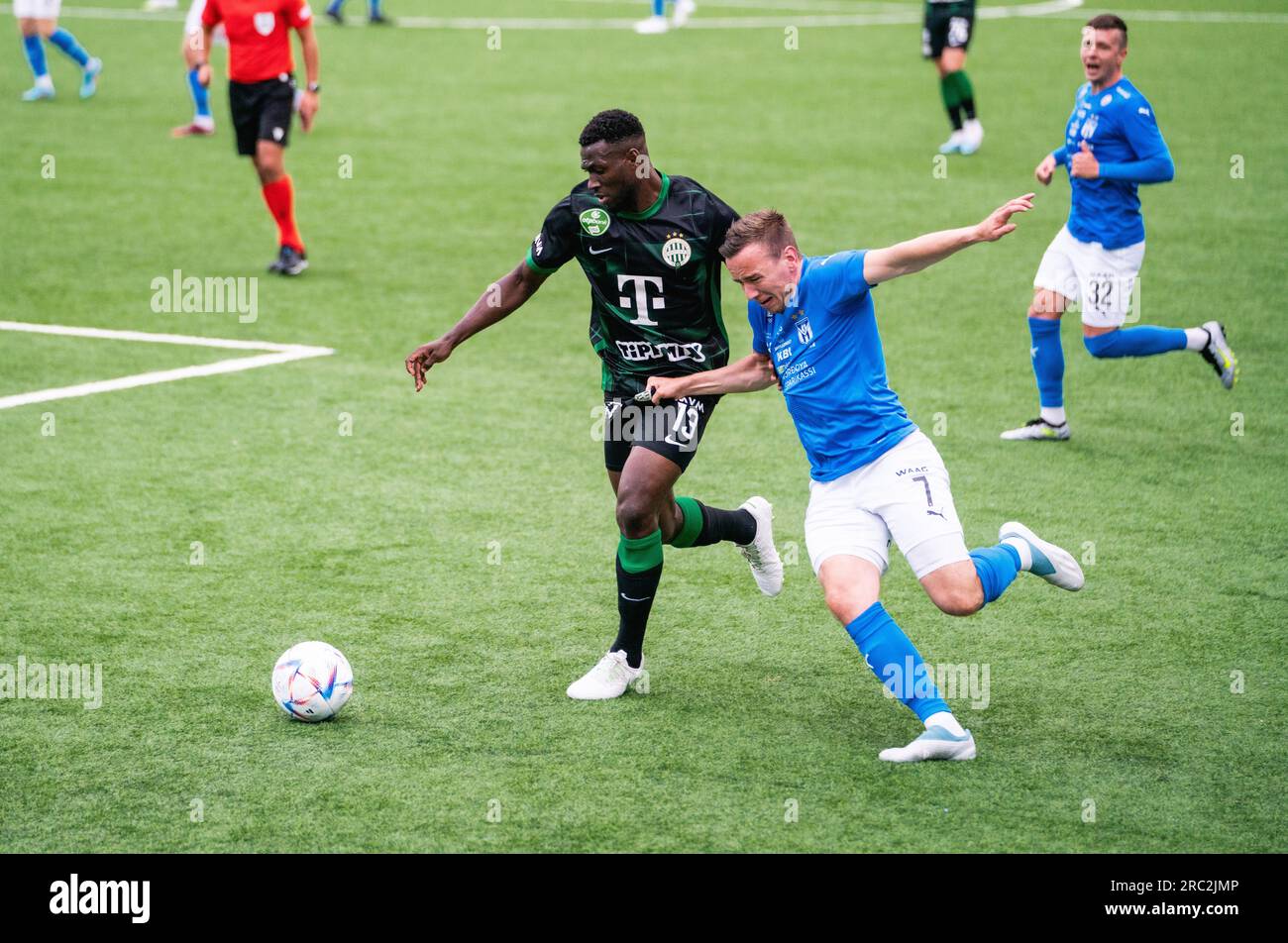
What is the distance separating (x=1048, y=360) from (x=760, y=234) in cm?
437

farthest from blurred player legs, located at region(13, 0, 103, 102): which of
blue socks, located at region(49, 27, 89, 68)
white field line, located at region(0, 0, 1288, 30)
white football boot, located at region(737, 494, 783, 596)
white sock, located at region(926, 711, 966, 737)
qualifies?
white sock, located at region(926, 711, 966, 737)

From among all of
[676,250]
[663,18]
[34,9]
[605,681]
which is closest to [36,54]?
[34,9]

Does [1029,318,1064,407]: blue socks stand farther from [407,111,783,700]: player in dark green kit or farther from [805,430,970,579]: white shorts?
[805,430,970,579]: white shorts

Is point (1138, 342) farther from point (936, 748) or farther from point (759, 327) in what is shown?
point (936, 748)

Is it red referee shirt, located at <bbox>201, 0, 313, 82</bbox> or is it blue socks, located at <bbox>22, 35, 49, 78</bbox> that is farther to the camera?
blue socks, located at <bbox>22, 35, 49, 78</bbox>

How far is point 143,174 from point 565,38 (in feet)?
31.6

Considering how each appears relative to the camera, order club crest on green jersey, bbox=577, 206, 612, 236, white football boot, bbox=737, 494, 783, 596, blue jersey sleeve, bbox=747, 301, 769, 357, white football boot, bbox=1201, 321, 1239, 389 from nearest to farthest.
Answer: blue jersey sleeve, bbox=747, 301, 769, 357
club crest on green jersey, bbox=577, 206, 612, 236
white football boot, bbox=737, 494, 783, 596
white football boot, bbox=1201, 321, 1239, 389

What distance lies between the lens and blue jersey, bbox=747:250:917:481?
5.91 m

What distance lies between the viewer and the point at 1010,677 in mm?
6559

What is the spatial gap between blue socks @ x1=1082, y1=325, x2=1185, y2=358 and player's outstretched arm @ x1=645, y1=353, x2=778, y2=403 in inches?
172

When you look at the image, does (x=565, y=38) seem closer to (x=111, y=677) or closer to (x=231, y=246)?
(x=231, y=246)

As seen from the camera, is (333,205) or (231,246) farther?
(333,205)

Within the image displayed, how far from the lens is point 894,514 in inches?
234

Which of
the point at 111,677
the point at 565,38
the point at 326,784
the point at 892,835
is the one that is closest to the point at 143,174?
the point at 565,38
